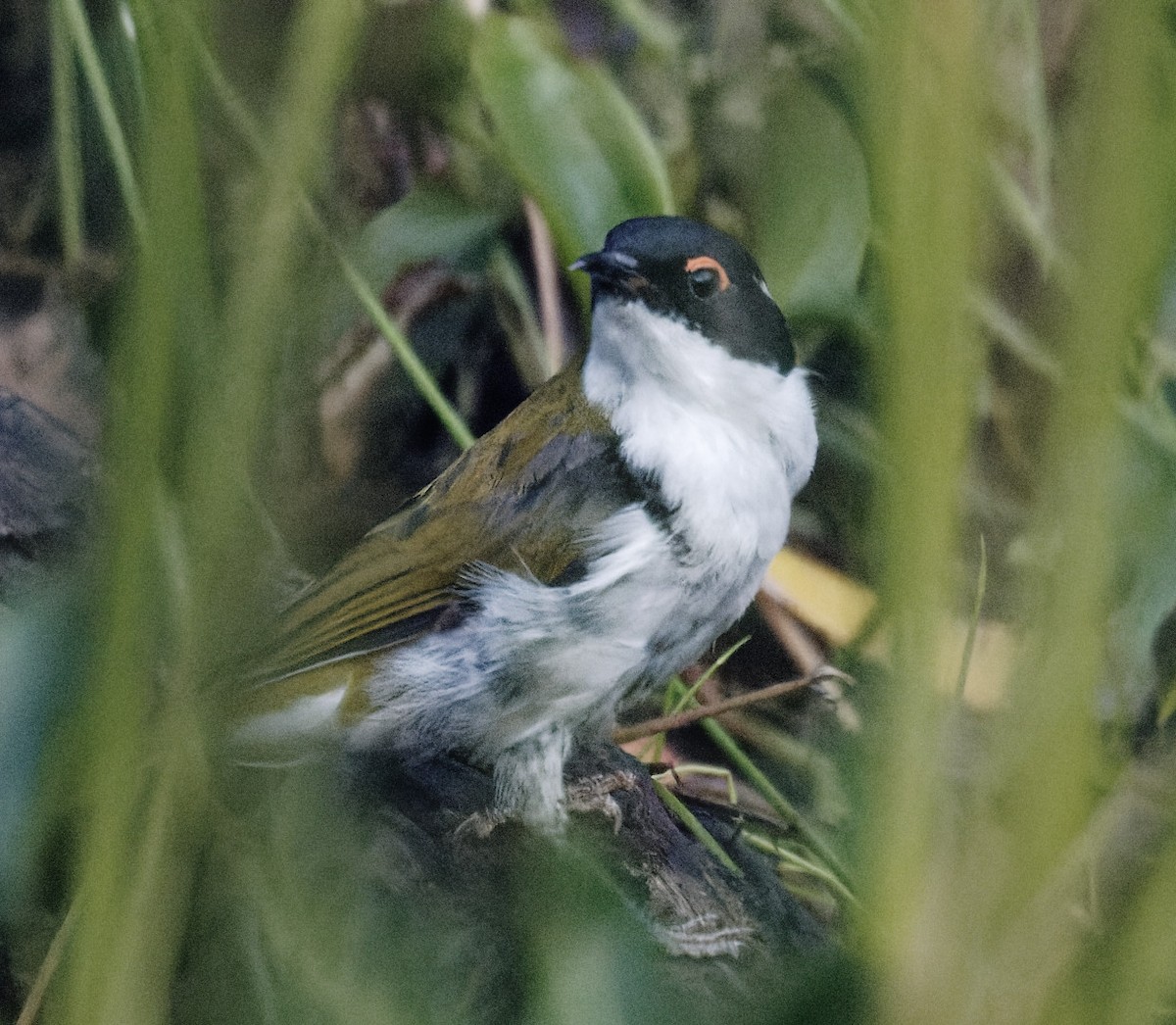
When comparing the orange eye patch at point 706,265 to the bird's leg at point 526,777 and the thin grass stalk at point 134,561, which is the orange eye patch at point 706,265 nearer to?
the bird's leg at point 526,777

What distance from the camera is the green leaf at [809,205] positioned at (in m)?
0.53

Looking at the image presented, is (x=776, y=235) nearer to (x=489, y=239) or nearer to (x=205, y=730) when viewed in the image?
(x=489, y=239)

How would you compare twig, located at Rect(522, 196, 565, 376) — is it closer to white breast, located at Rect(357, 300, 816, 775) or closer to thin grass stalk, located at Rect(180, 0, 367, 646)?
white breast, located at Rect(357, 300, 816, 775)

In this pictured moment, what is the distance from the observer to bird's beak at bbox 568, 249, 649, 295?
58 cm

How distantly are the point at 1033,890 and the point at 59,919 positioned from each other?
35 centimetres

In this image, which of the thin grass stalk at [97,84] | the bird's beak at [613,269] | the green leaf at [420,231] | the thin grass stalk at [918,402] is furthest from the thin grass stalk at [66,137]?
the thin grass stalk at [918,402]

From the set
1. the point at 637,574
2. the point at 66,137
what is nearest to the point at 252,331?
the point at 637,574

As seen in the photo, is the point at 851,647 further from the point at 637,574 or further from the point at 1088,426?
the point at 1088,426

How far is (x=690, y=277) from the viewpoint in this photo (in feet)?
1.97

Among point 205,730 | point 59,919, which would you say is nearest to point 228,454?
point 205,730

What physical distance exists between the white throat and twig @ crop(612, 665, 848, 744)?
63 mm

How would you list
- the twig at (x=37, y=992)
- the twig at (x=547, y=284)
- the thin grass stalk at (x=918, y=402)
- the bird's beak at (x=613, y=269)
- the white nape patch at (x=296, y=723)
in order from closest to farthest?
the thin grass stalk at (x=918, y=402)
the white nape patch at (x=296, y=723)
the twig at (x=37, y=992)
the bird's beak at (x=613, y=269)
the twig at (x=547, y=284)

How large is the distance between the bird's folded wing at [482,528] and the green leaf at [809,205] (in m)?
0.12

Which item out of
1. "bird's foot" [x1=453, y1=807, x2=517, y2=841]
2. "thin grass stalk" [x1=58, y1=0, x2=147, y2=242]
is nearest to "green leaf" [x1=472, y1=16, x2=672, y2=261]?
"thin grass stalk" [x1=58, y1=0, x2=147, y2=242]
